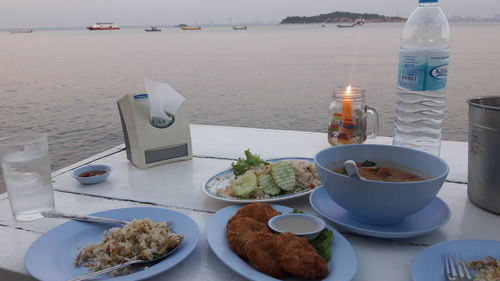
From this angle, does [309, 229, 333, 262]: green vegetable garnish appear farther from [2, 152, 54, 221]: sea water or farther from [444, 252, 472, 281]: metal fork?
[2, 152, 54, 221]: sea water

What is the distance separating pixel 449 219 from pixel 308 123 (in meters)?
7.11

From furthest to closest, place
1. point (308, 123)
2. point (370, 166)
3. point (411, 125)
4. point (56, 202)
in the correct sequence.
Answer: point (308, 123) < point (411, 125) < point (56, 202) < point (370, 166)

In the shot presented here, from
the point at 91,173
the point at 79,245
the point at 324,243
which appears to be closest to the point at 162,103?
the point at 91,173

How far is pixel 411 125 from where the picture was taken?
7.09 feet

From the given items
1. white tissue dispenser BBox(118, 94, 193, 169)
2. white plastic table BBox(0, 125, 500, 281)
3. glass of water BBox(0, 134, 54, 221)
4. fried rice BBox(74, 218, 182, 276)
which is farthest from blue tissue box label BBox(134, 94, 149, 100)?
fried rice BBox(74, 218, 182, 276)

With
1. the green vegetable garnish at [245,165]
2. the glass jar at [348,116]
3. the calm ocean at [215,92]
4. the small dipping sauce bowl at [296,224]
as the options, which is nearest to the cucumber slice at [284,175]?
the green vegetable garnish at [245,165]

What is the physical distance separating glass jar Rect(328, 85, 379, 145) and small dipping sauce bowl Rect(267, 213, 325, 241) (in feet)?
2.82

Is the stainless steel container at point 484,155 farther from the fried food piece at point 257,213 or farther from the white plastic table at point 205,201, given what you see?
the fried food piece at point 257,213

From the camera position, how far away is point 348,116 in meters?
1.74

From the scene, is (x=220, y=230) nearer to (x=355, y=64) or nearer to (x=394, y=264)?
(x=394, y=264)

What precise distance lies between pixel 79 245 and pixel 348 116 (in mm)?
1214

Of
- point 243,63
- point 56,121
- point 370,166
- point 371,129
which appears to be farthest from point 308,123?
point 243,63

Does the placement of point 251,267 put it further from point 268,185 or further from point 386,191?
point 268,185

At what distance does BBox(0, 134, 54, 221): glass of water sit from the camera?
3.88 feet
